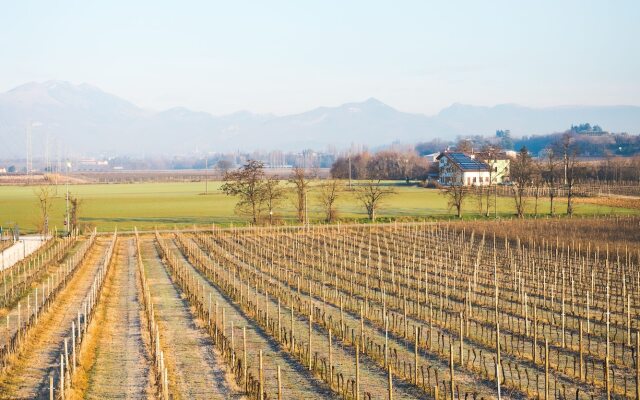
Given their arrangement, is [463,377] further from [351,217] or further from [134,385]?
[351,217]

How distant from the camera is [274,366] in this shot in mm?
17688

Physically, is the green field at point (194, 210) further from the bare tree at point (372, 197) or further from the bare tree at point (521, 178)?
the bare tree at point (521, 178)

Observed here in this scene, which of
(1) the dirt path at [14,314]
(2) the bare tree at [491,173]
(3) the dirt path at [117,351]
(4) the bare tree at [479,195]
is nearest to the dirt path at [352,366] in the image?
(3) the dirt path at [117,351]

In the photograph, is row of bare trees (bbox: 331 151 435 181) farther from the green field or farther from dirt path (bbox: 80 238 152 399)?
dirt path (bbox: 80 238 152 399)

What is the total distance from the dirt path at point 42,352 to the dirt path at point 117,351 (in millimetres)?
848

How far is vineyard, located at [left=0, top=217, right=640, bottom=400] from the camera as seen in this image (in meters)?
15.9

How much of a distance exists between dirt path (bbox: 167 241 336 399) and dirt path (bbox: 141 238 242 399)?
84 centimetres

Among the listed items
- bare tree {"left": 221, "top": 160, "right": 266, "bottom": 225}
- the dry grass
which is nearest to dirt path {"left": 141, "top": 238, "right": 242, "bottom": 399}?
bare tree {"left": 221, "top": 160, "right": 266, "bottom": 225}

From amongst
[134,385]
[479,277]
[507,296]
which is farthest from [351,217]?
[134,385]

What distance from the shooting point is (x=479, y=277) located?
3072 centimetres

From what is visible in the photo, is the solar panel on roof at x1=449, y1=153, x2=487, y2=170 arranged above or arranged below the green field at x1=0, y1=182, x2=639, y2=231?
above

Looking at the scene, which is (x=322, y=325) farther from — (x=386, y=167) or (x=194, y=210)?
(x=386, y=167)

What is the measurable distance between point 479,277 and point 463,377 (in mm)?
14767

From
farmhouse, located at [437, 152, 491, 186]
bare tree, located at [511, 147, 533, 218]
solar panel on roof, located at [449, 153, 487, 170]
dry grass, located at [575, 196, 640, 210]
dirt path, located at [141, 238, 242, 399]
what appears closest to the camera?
dirt path, located at [141, 238, 242, 399]
